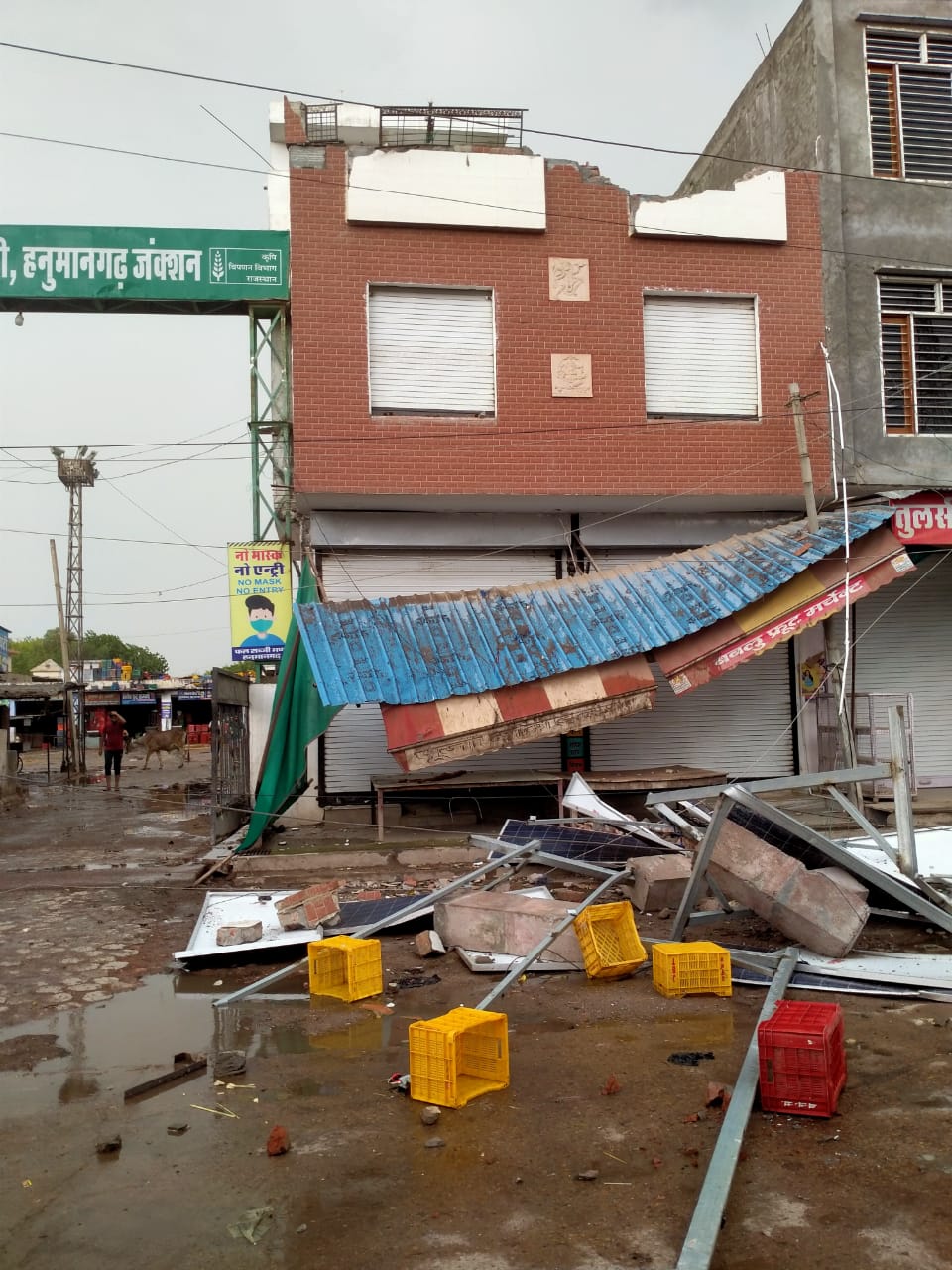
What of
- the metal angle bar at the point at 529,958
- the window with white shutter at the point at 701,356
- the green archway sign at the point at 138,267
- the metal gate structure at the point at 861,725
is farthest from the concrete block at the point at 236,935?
the green archway sign at the point at 138,267

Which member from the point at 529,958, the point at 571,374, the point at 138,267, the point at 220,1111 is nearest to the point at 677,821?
the point at 529,958

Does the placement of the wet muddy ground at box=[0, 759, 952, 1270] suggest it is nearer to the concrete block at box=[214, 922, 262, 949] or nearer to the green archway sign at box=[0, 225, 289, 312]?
the concrete block at box=[214, 922, 262, 949]

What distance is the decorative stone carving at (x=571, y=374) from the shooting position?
1513 cm

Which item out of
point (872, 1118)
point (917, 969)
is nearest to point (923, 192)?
point (917, 969)

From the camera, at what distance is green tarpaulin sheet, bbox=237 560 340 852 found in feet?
43.5

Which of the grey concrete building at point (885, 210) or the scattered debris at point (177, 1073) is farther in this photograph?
the grey concrete building at point (885, 210)

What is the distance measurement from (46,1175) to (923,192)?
688 inches

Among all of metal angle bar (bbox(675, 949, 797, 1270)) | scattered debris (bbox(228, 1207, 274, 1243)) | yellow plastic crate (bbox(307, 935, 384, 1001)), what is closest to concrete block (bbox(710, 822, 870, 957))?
metal angle bar (bbox(675, 949, 797, 1270))

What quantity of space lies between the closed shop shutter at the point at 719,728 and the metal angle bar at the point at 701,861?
24.6 ft

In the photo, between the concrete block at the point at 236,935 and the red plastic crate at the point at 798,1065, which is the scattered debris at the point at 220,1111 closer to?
the red plastic crate at the point at 798,1065

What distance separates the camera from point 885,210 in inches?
627

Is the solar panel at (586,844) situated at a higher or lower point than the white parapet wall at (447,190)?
lower

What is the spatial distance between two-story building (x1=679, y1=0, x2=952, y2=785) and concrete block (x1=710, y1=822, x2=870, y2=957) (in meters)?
8.45

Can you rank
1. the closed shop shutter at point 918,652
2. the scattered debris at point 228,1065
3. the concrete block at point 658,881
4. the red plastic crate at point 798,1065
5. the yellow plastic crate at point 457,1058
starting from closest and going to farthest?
1. the red plastic crate at point 798,1065
2. the yellow plastic crate at point 457,1058
3. the scattered debris at point 228,1065
4. the concrete block at point 658,881
5. the closed shop shutter at point 918,652
